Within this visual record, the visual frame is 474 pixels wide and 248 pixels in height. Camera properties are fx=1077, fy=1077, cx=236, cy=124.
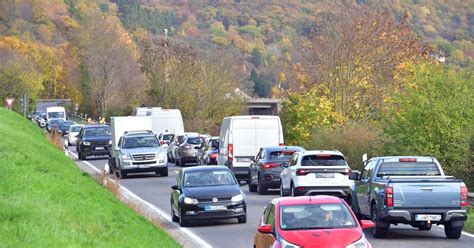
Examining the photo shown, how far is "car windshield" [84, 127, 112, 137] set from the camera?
57031 millimetres

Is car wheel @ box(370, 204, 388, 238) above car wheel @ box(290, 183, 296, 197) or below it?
above

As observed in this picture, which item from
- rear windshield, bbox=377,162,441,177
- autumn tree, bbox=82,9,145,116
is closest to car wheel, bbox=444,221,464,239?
rear windshield, bbox=377,162,441,177

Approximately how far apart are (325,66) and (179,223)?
1410 inches

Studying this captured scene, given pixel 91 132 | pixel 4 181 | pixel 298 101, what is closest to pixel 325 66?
pixel 298 101

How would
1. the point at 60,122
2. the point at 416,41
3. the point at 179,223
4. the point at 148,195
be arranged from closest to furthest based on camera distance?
the point at 179,223 → the point at 148,195 → the point at 416,41 → the point at 60,122

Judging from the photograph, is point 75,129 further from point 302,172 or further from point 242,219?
point 242,219

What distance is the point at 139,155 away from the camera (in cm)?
4372

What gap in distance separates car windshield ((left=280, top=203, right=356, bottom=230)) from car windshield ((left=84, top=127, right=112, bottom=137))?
4140cm

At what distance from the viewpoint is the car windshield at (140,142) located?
44.8 meters

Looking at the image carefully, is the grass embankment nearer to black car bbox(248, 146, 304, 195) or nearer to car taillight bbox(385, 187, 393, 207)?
car taillight bbox(385, 187, 393, 207)

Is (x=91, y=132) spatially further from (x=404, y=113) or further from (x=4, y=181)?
(x=4, y=181)

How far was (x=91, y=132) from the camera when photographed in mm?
57219

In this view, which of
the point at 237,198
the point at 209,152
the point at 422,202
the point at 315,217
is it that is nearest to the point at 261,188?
the point at 237,198

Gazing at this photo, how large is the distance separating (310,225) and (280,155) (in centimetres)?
1848
